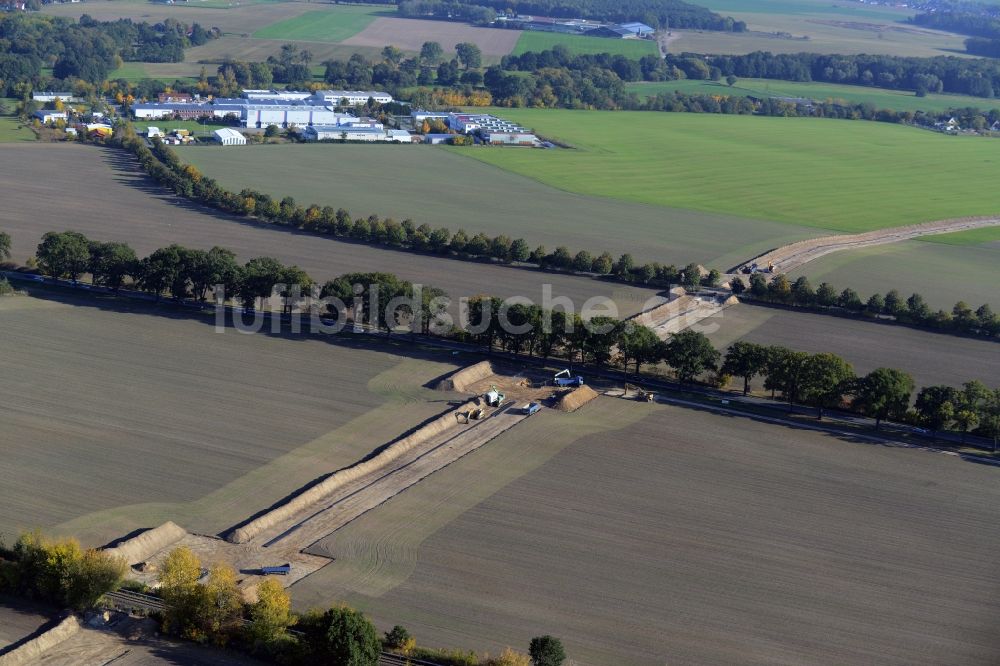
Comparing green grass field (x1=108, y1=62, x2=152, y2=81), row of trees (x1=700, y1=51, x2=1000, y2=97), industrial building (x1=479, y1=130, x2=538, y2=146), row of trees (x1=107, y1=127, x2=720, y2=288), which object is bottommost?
row of trees (x1=107, y1=127, x2=720, y2=288)

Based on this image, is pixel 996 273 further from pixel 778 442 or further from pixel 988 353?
pixel 778 442

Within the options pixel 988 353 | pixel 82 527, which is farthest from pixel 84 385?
pixel 988 353

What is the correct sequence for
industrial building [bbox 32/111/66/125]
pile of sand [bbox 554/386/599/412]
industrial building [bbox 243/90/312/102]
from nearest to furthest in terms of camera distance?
1. pile of sand [bbox 554/386/599/412]
2. industrial building [bbox 32/111/66/125]
3. industrial building [bbox 243/90/312/102]

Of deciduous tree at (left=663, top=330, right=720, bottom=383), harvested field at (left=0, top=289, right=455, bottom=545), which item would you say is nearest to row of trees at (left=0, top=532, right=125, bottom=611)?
harvested field at (left=0, top=289, right=455, bottom=545)

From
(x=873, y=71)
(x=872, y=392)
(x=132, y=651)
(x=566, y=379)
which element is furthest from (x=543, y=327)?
(x=873, y=71)

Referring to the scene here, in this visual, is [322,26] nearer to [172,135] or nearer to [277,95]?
[277,95]

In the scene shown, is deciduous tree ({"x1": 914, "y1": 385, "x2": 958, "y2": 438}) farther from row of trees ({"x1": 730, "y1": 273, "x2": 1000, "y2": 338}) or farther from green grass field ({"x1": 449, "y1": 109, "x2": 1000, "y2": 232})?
green grass field ({"x1": 449, "y1": 109, "x2": 1000, "y2": 232})

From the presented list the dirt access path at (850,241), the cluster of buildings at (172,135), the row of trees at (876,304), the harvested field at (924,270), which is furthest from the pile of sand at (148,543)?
the cluster of buildings at (172,135)

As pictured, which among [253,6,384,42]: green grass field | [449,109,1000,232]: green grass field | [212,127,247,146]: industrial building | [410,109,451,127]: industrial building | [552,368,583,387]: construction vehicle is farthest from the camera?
[253,6,384,42]: green grass field
